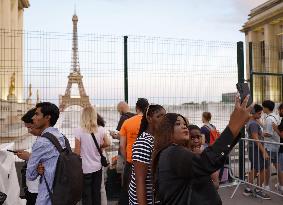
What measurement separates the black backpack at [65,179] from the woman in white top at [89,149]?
6.42ft

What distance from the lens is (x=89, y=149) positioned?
4883 millimetres

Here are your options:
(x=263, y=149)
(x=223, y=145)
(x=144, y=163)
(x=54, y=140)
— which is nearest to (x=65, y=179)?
(x=54, y=140)

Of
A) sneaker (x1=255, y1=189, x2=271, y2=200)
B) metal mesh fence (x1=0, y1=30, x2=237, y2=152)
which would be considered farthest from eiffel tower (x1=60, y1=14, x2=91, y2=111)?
sneaker (x1=255, y1=189, x2=271, y2=200)

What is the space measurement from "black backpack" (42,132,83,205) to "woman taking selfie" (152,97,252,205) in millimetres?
850

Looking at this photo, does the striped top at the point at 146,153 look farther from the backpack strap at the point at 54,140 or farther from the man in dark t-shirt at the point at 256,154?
the man in dark t-shirt at the point at 256,154

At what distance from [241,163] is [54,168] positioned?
18.8 ft

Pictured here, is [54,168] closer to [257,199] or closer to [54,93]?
[54,93]

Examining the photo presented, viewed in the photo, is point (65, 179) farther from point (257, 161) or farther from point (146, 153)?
point (257, 161)

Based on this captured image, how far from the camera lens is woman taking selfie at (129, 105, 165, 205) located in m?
2.65

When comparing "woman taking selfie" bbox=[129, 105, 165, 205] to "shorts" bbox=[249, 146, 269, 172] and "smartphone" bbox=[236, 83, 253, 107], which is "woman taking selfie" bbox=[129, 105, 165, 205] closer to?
"smartphone" bbox=[236, 83, 253, 107]

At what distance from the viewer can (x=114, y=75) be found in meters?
6.72

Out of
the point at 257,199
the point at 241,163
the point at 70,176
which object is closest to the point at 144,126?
the point at 70,176

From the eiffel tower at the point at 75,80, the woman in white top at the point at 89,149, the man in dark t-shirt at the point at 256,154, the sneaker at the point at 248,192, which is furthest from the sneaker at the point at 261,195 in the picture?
the eiffel tower at the point at 75,80

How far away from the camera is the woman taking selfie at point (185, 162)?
5.99 feet
